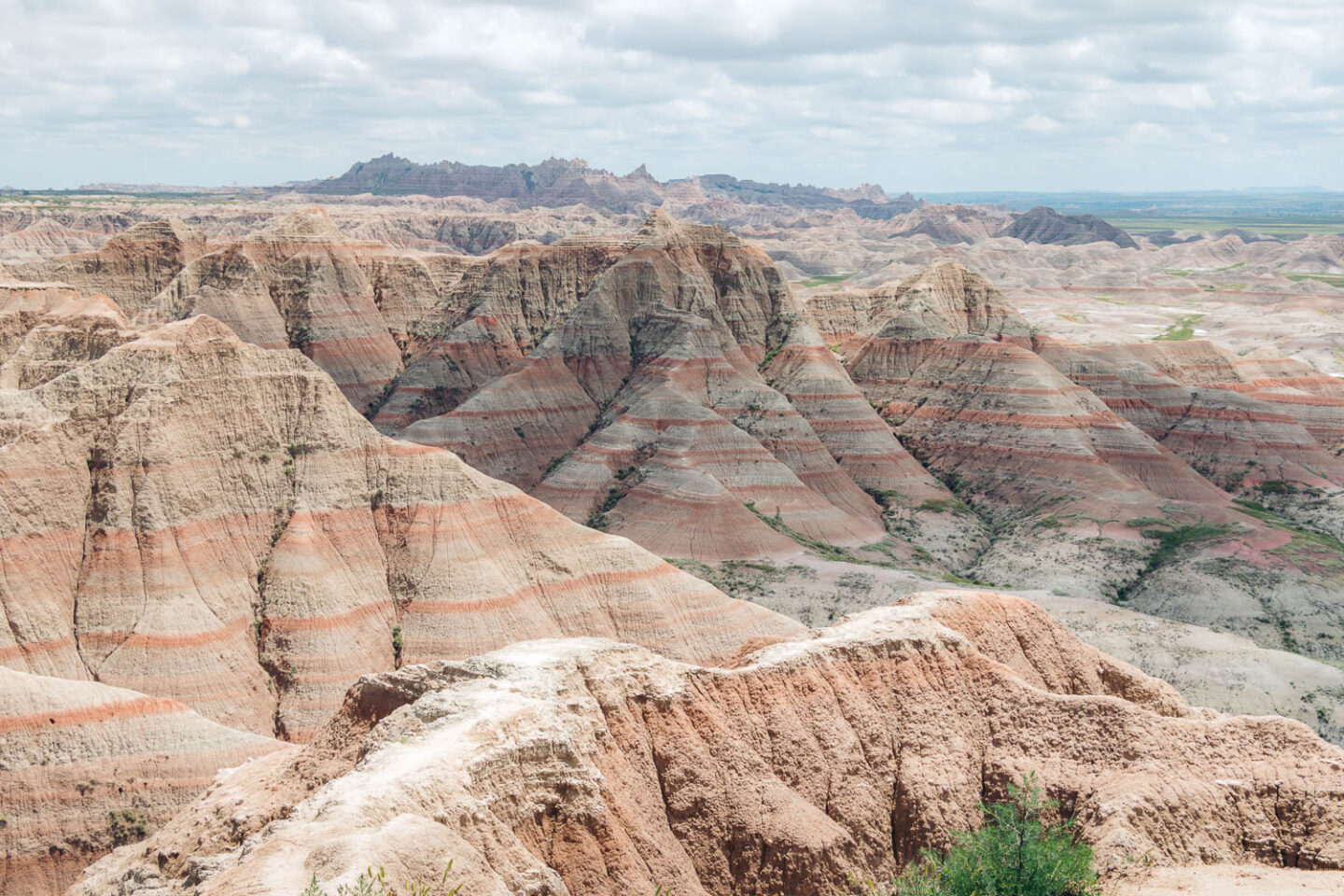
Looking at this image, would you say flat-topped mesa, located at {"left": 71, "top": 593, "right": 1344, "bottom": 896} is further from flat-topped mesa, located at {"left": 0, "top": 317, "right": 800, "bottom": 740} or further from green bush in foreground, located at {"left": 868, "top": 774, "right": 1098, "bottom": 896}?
flat-topped mesa, located at {"left": 0, "top": 317, "right": 800, "bottom": 740}

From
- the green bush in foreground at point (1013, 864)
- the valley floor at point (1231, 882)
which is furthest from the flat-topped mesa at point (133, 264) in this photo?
the valley floor at point (1231, 882)

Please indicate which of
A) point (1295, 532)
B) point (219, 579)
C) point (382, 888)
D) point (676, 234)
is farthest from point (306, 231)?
point (382, 888)

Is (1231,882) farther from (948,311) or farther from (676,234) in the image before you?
(948,311)

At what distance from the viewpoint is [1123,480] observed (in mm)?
102625

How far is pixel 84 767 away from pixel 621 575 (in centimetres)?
3024

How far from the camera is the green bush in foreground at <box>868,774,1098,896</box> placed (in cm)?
2447

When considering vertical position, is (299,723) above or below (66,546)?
below

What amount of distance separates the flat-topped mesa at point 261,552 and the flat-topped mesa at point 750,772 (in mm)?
20068

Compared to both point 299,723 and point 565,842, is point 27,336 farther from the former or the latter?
point 565,842

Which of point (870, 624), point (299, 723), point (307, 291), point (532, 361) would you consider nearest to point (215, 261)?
point (307, 291)

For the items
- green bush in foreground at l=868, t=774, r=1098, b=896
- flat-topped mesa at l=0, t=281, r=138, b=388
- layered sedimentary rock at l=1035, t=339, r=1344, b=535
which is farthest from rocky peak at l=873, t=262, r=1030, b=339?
green bush in foreground at l=868, t=774, r=1098, b=896

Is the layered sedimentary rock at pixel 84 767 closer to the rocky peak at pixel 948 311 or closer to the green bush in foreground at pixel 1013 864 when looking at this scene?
the green bush in foreground at pixel 1013 864

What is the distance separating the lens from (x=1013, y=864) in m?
25.0

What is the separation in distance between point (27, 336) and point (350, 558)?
35717 mm
